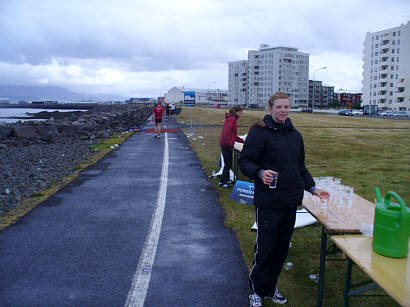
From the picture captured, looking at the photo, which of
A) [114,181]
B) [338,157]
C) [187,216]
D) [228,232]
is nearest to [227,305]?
[228,232]

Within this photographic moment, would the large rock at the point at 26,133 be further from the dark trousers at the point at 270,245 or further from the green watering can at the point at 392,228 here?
the green watering can at the point at 392,228

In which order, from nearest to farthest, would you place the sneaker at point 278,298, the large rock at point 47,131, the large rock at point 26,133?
1. the sneaker at point 278,298
2. the large rock at point 47,131
3. the large rock at point 26,133

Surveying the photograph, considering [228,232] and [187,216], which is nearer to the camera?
[228,232]

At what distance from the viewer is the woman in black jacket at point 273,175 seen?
3.69 meters

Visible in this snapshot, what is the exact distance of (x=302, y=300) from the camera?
4117 millimetres

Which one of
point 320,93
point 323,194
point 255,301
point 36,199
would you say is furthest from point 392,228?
point 320,93

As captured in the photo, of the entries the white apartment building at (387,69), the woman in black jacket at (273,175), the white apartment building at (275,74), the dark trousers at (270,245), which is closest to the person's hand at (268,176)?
the woman in black jacket at (273,175)

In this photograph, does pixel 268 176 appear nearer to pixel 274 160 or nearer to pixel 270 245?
pixel 274 160

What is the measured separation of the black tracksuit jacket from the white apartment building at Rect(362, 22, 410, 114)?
9421cm

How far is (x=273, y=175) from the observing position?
140 inches

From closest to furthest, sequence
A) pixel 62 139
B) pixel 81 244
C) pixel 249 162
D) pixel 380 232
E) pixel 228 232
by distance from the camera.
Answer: pixel 380 232, pixel 249 162, pixel 81 244, pixel 228 232, pixel 62 139

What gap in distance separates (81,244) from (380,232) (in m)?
4.28

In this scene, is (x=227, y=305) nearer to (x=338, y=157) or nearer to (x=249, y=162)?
(x=249, y=162)

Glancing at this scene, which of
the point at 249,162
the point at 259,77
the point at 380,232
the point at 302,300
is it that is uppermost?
the point at 259,77
